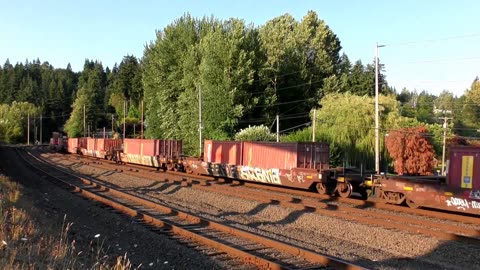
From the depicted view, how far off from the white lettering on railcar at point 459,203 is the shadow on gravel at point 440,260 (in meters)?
4.68

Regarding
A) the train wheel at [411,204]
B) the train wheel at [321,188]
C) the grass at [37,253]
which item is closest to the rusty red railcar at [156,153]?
the train wheel at [321,188]

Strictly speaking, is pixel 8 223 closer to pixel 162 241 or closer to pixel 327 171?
pixel 162 241

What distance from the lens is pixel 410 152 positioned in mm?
43344

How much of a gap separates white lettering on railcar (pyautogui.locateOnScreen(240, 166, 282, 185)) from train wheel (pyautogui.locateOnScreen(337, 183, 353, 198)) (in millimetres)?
3844

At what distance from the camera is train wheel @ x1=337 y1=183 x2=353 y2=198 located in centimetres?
2053

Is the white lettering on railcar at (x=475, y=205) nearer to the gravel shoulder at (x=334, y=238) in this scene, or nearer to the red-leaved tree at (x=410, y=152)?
the gravel shoulder at (x=334, y=238)

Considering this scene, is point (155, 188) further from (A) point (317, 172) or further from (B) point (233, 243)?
(B) point (233, 243)

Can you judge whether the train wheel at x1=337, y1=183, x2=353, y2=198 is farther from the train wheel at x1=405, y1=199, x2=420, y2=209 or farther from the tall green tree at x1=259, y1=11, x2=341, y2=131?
the tall green tree at x1=259, y1=11, x2=341, y2=131

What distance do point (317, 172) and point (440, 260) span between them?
11.3 meters

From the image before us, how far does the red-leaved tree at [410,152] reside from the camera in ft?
140

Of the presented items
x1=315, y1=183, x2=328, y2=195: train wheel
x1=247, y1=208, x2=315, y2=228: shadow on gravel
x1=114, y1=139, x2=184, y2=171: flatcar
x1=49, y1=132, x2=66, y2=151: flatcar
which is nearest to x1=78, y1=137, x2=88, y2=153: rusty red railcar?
x1=49, y1=132, x2=66, y2=151: flatcar

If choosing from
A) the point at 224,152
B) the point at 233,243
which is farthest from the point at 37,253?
the point at 224,152

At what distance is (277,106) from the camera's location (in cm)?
5394

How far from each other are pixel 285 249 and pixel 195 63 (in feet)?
147
